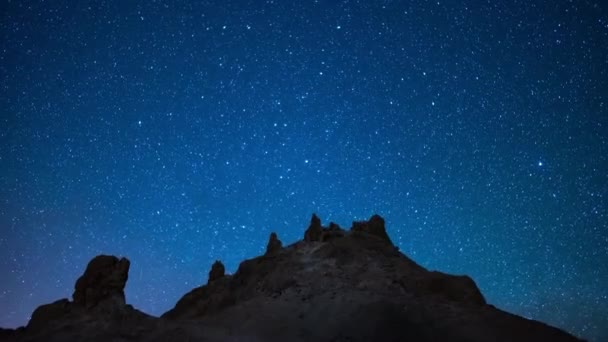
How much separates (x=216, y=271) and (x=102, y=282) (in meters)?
20.3

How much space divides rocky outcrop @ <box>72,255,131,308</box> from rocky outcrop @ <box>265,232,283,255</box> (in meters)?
23.1

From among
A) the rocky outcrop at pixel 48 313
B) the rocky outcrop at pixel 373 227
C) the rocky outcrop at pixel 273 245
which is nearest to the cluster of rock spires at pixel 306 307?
the rocky outcrop at pixel 48 313

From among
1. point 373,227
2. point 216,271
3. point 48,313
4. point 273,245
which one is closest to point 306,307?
point 273,245

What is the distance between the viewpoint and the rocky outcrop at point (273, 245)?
195 ft

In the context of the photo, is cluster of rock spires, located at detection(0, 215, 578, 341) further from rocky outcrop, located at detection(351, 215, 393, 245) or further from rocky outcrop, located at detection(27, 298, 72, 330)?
rocky outcrop, located at detection(351, 215, 393, 245)

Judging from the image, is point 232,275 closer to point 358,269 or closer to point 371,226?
point 358,269

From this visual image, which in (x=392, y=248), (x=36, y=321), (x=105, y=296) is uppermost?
(x=392, y=248)

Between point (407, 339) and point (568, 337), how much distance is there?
13868mm

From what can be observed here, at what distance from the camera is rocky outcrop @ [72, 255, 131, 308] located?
37969 mm

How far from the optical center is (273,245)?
60188 millimetres

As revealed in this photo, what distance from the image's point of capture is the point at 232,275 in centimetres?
5616

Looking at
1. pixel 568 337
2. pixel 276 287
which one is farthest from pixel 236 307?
pixel 568 337

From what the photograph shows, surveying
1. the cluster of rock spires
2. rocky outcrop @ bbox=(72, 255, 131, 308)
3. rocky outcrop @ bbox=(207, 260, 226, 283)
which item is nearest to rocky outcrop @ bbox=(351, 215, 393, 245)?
the cluster of rock spires

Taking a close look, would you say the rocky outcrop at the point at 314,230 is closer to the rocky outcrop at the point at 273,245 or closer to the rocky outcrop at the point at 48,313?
the rocky outcrop at the point at 273,245
